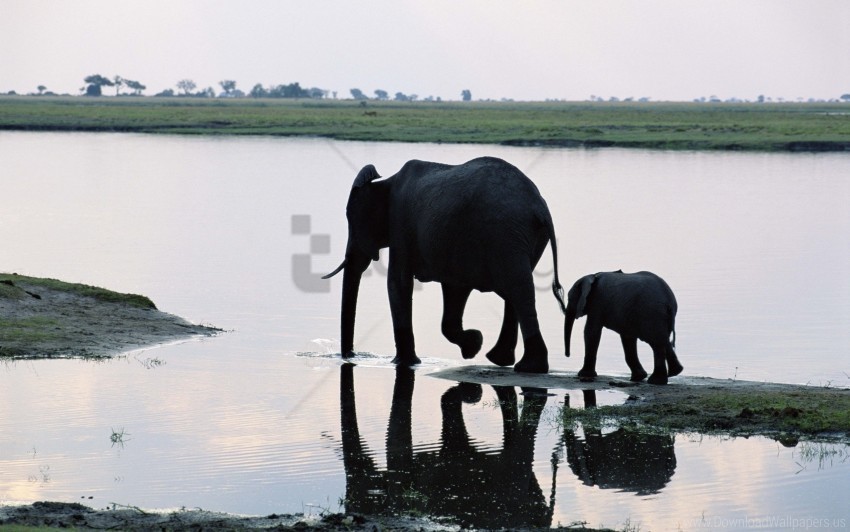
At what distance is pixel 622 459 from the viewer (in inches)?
395

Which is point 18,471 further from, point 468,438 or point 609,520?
point 609,520

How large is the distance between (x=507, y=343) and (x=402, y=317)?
1085mm

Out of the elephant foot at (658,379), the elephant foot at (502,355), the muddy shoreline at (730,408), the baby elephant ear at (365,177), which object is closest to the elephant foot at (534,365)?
the muddy shoreline at (730,408)

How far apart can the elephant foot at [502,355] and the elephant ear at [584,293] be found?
1178 millimetres

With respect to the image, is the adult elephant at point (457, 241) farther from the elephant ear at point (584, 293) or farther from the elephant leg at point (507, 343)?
the elephant ear at point (584, 293)

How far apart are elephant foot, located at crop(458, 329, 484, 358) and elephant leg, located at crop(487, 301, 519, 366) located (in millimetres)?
382

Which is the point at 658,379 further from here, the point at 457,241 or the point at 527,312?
the point at 457,241

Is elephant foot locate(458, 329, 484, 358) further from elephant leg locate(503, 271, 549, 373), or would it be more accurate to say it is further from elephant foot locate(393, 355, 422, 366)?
elephant leg locate(503, 271, 549, 373)

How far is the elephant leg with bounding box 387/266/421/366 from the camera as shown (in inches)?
551

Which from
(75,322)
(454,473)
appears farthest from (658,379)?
(75,322)

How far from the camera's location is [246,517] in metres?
8.44

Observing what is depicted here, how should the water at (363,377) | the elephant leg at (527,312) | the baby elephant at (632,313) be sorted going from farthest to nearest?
the elephant leg at (527,312), the baby elephant at (632,313), the water at (363,377)

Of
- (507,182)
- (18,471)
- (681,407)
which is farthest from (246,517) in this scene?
(507,182)

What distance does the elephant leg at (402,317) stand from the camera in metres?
14.0
